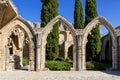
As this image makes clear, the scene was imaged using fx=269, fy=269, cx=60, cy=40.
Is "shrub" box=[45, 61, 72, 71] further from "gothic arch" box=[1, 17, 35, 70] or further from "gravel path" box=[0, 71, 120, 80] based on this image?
"gravel path" box=[0, 71, 120, 80]

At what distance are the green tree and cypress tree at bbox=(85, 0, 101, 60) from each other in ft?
9.40

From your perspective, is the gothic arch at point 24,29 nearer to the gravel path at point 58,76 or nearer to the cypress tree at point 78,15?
the gravel path at point 58,76

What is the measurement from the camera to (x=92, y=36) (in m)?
24.0

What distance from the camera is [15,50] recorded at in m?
24.3

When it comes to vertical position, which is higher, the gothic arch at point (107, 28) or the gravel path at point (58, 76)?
the gothic arch at point (107, 28)

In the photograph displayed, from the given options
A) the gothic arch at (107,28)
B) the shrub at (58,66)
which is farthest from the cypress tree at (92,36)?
the shrub at (58,66)

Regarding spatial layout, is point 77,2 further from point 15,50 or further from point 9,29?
point 9,29

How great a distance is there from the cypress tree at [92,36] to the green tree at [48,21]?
286 centimetres

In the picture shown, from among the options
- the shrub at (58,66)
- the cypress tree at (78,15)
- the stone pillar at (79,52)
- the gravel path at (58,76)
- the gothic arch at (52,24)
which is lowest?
the gravel path at (58,76)

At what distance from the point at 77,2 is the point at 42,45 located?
1021 centimetres

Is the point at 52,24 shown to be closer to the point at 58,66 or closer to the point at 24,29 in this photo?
the point at 24,29

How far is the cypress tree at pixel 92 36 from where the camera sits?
77.1 feet

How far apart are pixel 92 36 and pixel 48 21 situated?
163 inches

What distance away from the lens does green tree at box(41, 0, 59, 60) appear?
23766 millimetres
